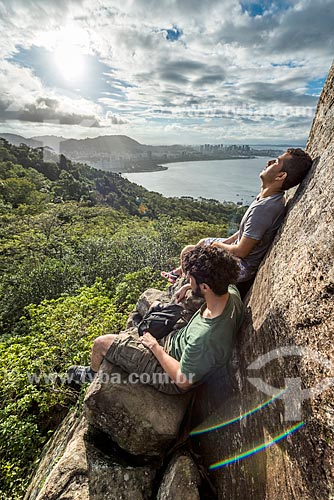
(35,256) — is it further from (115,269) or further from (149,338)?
(149,338)

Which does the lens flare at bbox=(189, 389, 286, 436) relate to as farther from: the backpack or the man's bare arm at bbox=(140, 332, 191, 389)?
the backpack

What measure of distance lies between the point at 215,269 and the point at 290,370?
1106 millimetres

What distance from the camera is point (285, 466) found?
2059 millimetres

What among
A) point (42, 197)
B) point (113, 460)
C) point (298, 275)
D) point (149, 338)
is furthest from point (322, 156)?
point (42, 197)

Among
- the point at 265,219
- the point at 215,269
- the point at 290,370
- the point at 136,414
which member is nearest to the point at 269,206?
the point at 265,219

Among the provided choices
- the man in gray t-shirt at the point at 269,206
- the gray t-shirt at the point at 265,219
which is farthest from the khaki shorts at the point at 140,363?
the gray t-shirt at the point at 265,219

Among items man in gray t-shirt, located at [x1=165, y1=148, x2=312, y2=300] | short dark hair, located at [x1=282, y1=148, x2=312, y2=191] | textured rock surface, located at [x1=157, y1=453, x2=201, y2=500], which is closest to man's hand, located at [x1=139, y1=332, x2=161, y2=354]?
textured rock surface, located at [x1=157, y1=453, x2=201, y2=500]

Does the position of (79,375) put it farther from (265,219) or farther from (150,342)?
(265,219)

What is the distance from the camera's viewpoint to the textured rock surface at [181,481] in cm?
271

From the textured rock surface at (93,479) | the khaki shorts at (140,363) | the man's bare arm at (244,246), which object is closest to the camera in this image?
the textured rock surface at (93,479)

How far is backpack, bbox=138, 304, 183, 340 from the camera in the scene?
363 cm

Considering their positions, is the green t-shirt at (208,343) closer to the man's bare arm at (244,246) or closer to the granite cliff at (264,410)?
the granite cliff at (264,410)

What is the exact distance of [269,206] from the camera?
3447 millimetres

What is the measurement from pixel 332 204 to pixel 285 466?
82.4 inches
